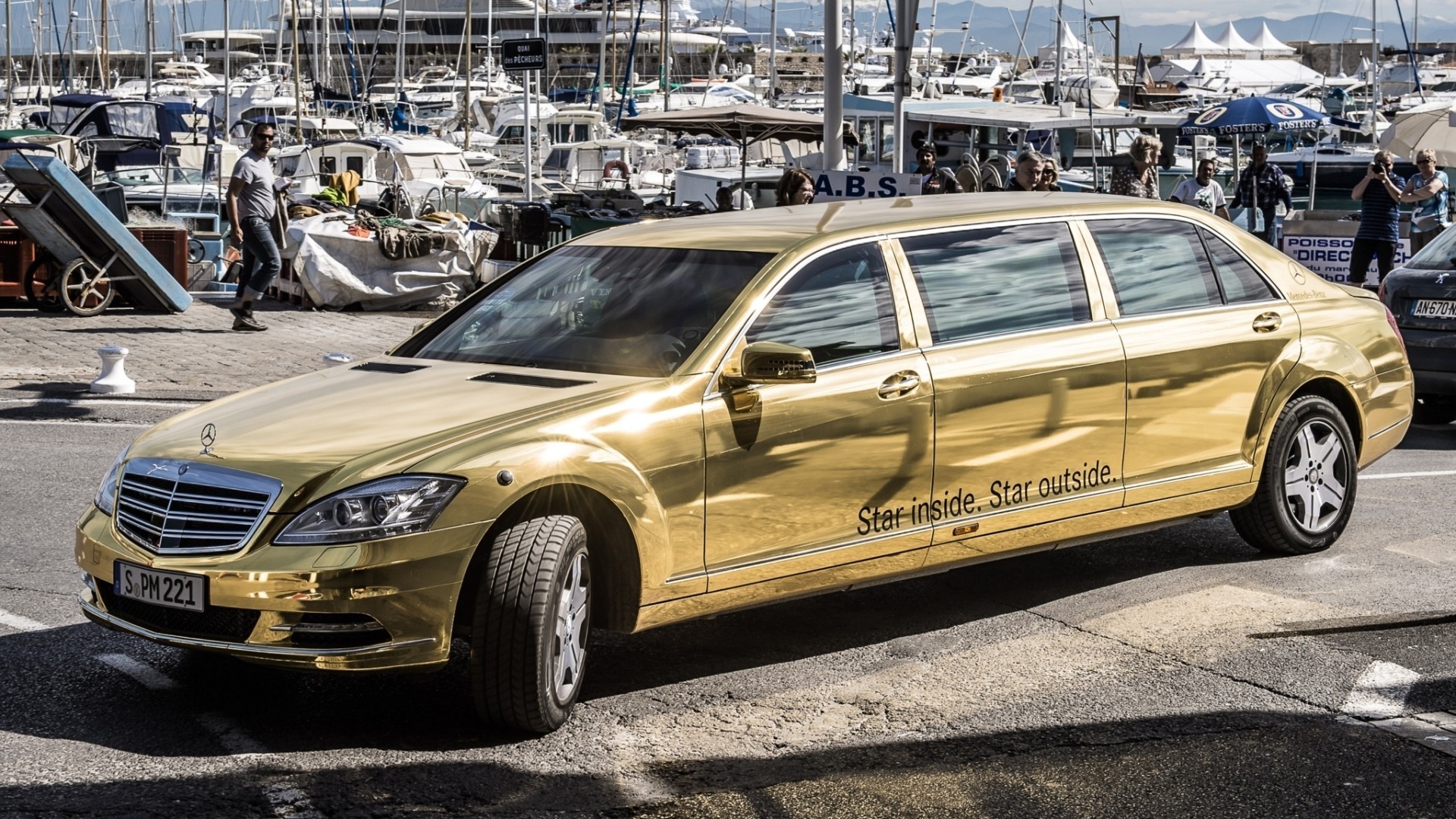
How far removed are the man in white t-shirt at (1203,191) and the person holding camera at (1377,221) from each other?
1588 millimetres

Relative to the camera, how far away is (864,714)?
5469mm

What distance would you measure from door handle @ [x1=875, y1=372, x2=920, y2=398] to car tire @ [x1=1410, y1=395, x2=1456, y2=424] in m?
7.49

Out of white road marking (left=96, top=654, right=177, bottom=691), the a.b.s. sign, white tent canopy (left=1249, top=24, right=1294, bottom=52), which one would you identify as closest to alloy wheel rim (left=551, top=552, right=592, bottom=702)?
white road marking (left=96, top=654, right=177, bottom=691)

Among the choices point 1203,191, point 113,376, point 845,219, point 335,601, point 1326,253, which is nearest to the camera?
point 335,601

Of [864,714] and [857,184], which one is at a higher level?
[857,184]

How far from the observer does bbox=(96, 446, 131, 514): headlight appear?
541 centimetres

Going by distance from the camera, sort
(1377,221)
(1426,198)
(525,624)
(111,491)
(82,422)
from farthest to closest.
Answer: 1. (1426,198)
2. (1377,221)
3. (82,422)
4. (111,491)
5. (525,624)

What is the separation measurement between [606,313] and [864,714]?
66.0 inches

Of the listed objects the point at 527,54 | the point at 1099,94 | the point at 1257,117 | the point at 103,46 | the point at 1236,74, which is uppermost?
the point at 103,46

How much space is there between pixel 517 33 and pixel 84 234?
89371mm

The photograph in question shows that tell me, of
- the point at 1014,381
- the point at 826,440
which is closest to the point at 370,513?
the point at 826,440

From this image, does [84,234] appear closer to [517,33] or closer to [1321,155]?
[1321,155]

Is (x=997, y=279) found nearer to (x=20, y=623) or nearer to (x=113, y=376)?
(x=20, y=623)

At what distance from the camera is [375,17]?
10838 centimetres
